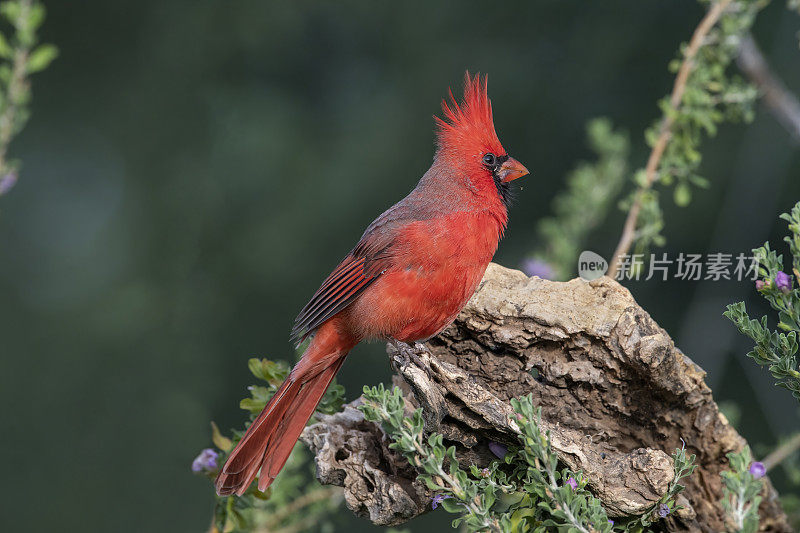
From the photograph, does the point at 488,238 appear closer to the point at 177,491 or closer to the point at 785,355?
the point at 785,355

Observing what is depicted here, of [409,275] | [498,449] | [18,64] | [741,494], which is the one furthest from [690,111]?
[18,64]

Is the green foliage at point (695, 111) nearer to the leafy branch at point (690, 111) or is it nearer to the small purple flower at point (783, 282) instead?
the leafy branch at point (690, 111)

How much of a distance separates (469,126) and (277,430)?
104 centimetres

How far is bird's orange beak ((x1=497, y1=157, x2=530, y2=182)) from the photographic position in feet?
8.75

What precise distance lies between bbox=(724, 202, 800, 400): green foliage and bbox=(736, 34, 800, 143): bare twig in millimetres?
996

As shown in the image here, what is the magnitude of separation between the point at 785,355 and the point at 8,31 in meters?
5.68

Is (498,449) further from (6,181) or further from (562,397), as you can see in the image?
(6,181)

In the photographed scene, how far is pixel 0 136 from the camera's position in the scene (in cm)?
237

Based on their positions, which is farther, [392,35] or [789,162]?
[392,35]

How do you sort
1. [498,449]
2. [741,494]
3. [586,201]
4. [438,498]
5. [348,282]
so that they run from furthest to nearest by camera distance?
[586,201], [348,282], [498,449], [438,498], [741,494]

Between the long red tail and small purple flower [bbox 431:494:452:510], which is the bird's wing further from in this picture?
small purple flower [bbox 431:494:452:510]

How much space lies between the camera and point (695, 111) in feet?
8.63

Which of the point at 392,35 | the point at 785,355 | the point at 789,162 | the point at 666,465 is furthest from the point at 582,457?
the point at 392,35

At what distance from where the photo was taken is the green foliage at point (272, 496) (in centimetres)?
214
